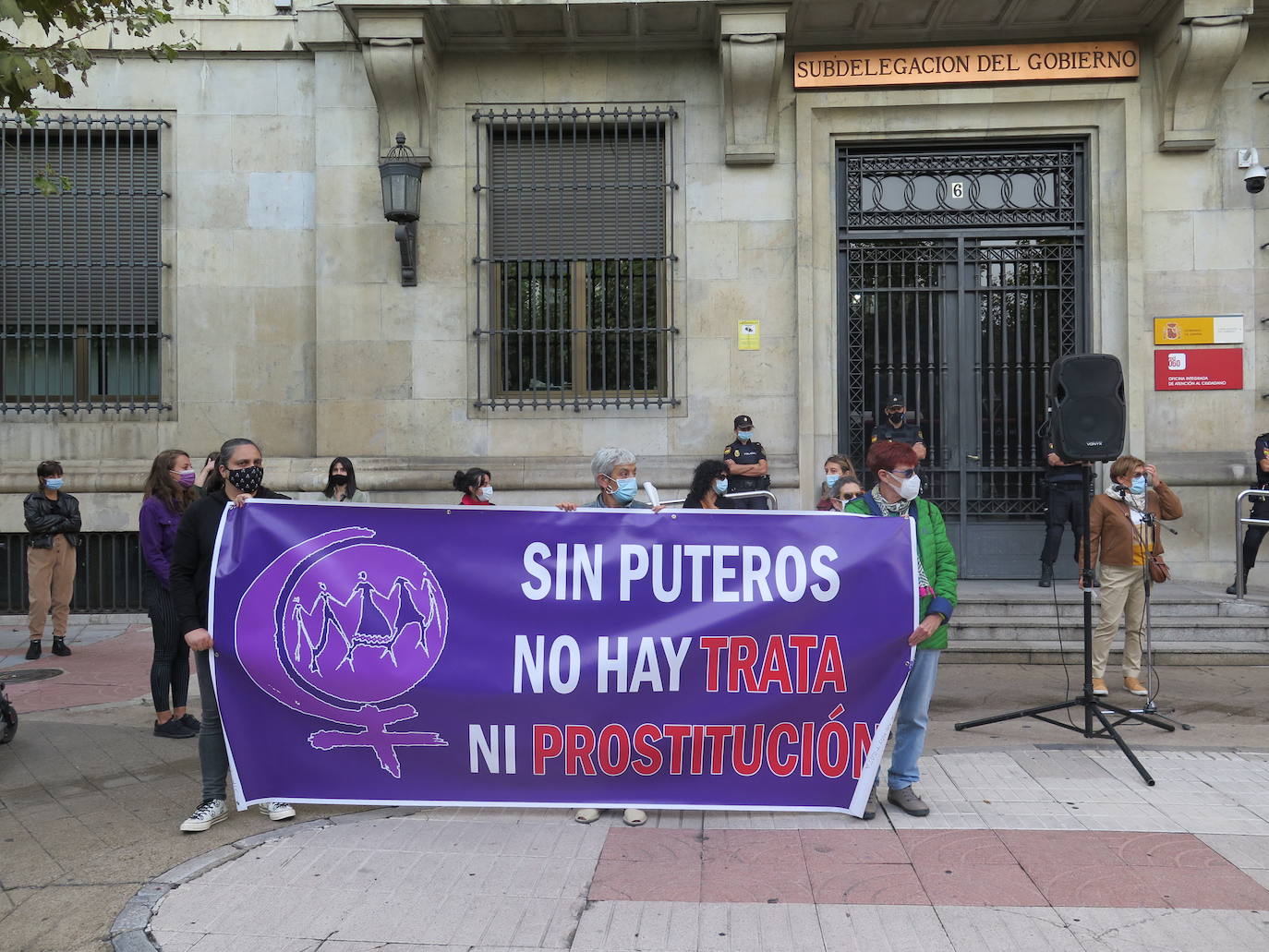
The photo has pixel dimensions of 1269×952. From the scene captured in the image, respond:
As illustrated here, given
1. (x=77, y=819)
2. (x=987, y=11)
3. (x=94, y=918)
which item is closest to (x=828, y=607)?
(x=94, y=918)

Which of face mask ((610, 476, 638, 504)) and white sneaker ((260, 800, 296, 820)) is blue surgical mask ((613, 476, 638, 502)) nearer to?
face mask ((610, 476, 638, 504))

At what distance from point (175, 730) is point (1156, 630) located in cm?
796

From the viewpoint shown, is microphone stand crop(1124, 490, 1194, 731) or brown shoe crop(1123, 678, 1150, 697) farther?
brown shoe crop(1123, 678, 1150, 697)

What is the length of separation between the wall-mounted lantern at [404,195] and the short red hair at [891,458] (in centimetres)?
701

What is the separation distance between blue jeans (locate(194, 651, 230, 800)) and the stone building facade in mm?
6077

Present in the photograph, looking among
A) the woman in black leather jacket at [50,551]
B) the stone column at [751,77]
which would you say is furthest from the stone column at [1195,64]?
the woman in black leather jacket at [50,551]

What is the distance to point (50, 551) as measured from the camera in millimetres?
9828

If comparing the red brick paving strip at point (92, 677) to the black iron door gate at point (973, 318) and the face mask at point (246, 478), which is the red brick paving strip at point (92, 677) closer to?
the face mask at point (246, 478)

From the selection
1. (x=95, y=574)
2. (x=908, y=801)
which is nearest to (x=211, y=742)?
(x=908, y=801)

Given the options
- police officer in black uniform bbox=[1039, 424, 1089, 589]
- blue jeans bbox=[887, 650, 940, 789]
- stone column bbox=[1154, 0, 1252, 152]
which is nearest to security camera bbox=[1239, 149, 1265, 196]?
stone column bbox=[1154, 0, 1252, 152]

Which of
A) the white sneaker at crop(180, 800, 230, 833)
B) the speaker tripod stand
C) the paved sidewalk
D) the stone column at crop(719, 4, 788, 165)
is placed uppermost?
the stone column at crop(719, 4, 788, 165)

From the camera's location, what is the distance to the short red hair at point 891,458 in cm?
527

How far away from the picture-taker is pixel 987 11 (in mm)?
10680

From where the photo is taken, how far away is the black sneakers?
6848 mm
